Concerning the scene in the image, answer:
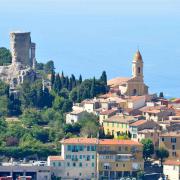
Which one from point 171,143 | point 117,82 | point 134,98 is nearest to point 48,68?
point 117,82

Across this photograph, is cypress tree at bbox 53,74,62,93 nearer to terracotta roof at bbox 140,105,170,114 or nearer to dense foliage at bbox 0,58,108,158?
dense foliage at bbox 0,58,108,158

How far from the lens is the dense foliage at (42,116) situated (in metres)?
65.6

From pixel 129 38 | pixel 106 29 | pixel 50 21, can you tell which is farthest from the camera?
pixel 50 21

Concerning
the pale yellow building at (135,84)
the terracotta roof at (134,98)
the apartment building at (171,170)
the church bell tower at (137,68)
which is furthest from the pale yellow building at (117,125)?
the church bell tower at (137,68)

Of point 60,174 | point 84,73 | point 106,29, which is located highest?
point 106,29

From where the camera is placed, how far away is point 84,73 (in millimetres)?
112688

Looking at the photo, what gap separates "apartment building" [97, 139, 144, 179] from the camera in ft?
211

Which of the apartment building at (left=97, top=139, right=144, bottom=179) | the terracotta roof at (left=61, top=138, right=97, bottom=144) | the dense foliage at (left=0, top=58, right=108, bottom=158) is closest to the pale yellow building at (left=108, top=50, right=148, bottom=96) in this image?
the dense foliage at (left=0, top=58, right=108, bottom=158)

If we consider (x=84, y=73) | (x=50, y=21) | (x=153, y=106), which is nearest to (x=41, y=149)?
(x=153, y=106)

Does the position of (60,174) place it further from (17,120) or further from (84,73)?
(84,73)

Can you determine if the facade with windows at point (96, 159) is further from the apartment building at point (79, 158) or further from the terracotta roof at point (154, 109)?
the terracotta roof at point (154, 109)

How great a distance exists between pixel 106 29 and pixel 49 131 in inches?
4555

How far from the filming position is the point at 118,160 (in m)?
64.4

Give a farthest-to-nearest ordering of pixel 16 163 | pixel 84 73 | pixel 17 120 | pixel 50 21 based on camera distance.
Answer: pixel 50 21, pixel 84 73, pixel 17 120, pixel 16 163
